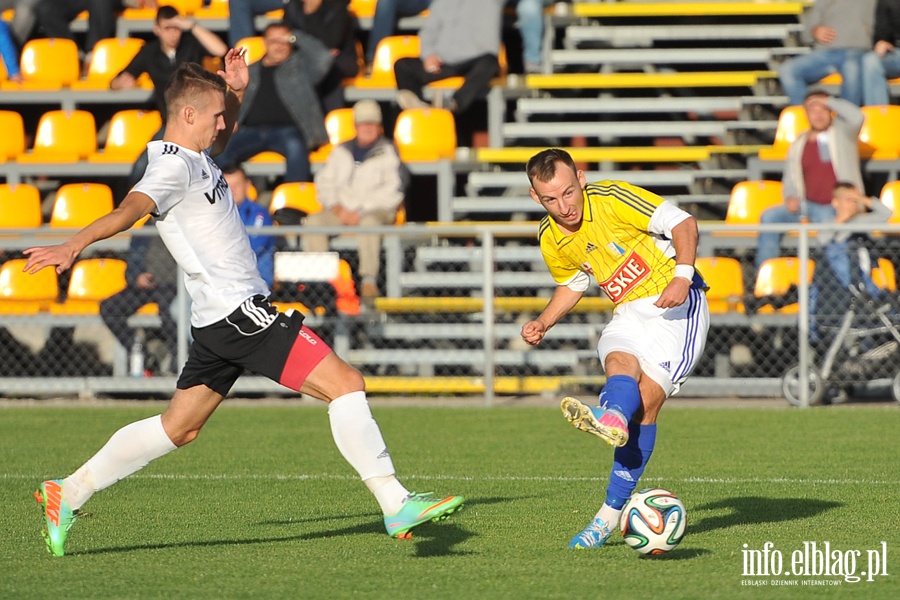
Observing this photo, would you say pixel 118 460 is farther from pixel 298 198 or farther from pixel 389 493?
pixel 298 198

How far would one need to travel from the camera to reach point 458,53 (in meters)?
16.0

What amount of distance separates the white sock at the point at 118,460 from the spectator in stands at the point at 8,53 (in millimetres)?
12293

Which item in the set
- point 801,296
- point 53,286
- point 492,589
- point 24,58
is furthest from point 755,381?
point 24,58

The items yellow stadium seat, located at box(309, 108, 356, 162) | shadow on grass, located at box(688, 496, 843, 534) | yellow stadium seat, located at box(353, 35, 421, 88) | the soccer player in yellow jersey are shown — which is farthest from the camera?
yellow stadium seat, located at box(353, 35, 421, 88)

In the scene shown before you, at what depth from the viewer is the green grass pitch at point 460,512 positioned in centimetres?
525

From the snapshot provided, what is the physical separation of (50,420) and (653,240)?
7.12 meters

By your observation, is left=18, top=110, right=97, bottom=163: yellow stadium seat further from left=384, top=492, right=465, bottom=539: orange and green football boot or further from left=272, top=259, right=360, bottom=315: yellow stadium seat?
left=384, top=492, right=465, bottom=539: orange and green football boot

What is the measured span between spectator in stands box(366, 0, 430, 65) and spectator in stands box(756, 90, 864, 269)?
536 cm

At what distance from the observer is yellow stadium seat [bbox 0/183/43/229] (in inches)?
600

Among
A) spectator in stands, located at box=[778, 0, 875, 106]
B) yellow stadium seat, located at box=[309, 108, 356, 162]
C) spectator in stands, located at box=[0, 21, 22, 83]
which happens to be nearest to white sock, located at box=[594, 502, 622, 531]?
yellow stadium seat, located at box=[309, 108, 356, 162]

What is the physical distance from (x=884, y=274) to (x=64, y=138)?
890 cm

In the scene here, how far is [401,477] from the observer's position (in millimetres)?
8398

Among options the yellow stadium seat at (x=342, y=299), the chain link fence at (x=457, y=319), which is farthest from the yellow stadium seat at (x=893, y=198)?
the yellow stadium seat at (x=342, y=299)

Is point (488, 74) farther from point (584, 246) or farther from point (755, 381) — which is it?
point (584, 246)
